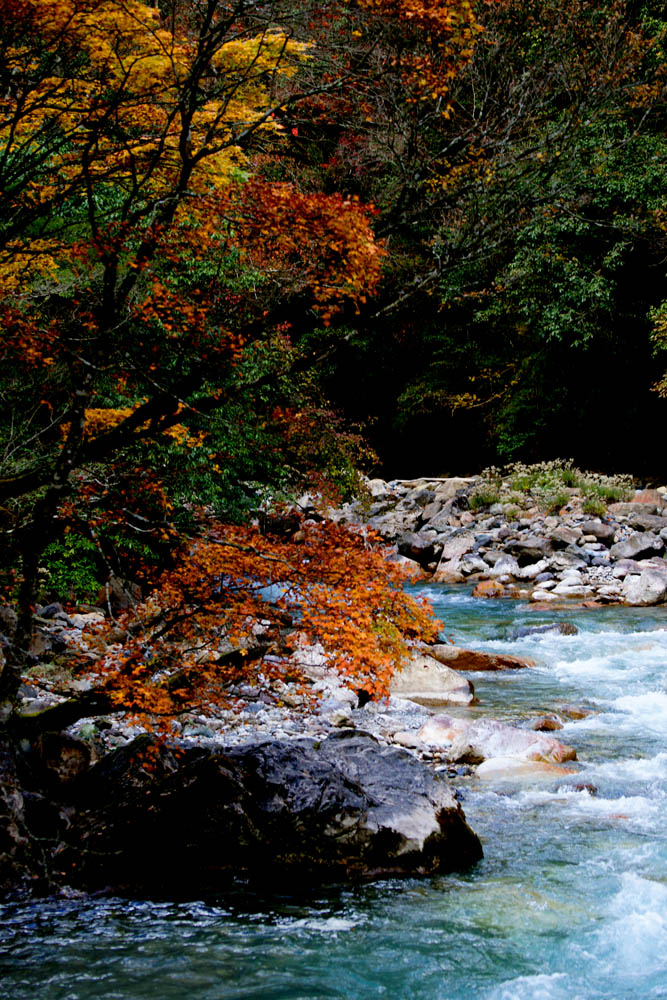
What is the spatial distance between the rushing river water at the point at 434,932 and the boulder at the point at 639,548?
9.80 m

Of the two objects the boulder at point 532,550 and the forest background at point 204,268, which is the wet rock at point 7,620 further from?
the boulder at point 532,550

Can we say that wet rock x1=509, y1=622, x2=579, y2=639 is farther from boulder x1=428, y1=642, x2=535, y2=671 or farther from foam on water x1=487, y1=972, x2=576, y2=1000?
foam on water x1=487, y1=972, x2=576, y2=1000

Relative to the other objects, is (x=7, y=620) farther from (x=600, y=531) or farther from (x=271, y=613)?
(x=600, y=531)

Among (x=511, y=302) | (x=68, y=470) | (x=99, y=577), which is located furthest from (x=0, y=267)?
(x=511, y=302)

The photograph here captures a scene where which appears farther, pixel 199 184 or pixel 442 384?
pixel 442 384

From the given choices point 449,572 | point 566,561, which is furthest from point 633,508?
point 449,572

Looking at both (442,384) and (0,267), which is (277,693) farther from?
(442,384)

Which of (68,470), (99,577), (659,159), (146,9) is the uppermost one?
(659,159)

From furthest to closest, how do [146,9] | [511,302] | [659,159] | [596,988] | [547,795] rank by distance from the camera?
[511,302] < [659,159] < [547,795] < [146,9] < [596,988]

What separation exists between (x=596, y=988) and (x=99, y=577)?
317 inches

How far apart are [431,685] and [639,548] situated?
8051 mm

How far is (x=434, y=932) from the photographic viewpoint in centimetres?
406

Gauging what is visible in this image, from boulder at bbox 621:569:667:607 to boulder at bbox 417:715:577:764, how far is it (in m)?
7.04

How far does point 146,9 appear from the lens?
4730mm
